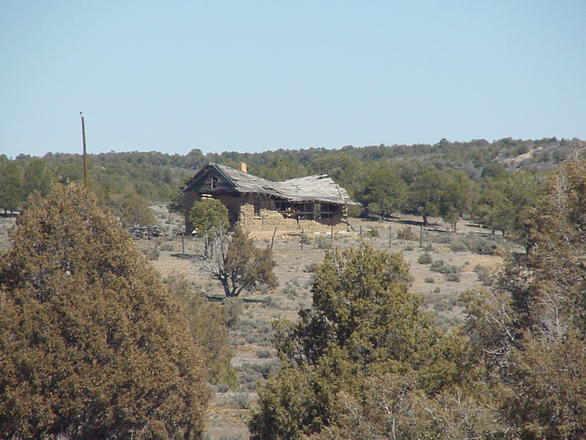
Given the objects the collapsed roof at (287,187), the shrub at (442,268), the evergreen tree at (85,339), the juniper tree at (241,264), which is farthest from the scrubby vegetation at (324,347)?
the collapsed roof at (287,187)

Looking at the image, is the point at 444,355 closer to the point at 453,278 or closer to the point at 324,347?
the point at 324,347

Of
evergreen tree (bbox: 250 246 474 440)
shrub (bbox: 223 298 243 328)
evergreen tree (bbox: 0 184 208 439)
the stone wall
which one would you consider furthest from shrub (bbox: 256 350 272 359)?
the stone wall

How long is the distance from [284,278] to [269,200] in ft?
41.4

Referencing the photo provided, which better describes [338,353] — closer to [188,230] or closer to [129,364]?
[129,364]

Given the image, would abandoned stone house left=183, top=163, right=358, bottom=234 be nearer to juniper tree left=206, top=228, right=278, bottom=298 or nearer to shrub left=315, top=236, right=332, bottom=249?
shrub left=315, top=236, right=332, bottom=249

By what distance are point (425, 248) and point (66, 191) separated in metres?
31.6

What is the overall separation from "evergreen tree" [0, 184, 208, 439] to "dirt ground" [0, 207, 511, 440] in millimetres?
2221

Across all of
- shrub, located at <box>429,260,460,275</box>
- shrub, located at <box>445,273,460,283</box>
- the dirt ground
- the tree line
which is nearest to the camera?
the dirt ground

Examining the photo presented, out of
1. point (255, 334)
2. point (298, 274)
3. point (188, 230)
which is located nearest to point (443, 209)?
point (188, 230)

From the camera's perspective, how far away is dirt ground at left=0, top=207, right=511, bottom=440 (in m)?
14.2

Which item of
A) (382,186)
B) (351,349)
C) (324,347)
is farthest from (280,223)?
(351,349)

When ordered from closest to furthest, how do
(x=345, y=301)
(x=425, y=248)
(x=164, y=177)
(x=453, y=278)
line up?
(x=345, y=301) → (x=453, y=278) → (x=425, y=248) → (x=164, y=177)

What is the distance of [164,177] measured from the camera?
93.6 metres

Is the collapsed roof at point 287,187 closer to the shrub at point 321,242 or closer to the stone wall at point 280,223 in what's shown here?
the stone wall at point 280,223
